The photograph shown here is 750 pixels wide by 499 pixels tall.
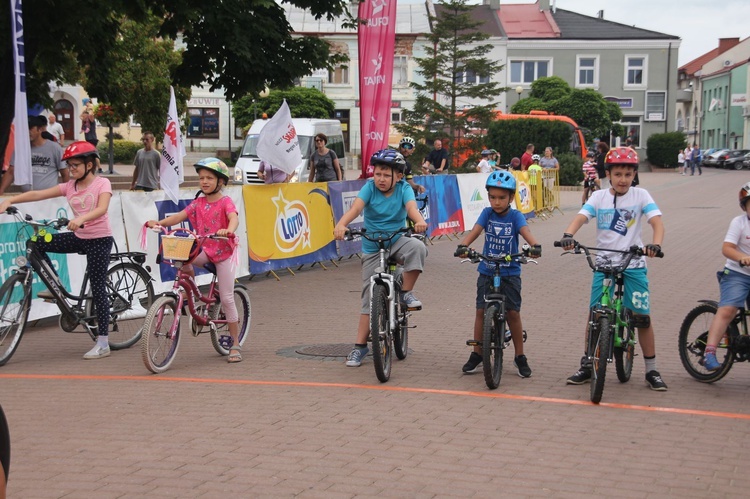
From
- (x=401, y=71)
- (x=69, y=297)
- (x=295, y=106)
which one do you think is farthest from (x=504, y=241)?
(x=401, y=71)

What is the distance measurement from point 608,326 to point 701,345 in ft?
3.87

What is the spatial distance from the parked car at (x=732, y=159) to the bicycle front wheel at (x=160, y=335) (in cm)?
6821

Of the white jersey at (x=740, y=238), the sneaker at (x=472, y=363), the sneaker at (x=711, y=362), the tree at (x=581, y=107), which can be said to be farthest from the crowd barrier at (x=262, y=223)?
the tree at (x=581, y=107)


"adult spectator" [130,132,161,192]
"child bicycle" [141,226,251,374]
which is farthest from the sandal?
"adult spectator" [130,132,161,192]

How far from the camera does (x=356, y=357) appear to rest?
8258mm

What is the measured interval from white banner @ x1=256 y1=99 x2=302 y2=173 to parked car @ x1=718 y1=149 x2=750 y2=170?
61753 mm

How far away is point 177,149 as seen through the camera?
46.2 ft

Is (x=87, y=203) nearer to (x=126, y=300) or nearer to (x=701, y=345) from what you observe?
(x=126, y=300)

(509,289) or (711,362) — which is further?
(509,289)

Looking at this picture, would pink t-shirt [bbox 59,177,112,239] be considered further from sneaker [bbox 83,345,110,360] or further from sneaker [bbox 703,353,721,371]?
sneaker [bbox 703,353,721,371]

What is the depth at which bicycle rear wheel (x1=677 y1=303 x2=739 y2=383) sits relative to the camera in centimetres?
743

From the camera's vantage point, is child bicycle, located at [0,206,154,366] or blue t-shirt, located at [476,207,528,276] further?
child bicycle, located at [0,206,154,366]

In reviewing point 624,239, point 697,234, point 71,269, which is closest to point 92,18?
point 71,269

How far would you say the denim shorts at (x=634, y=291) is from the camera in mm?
7254
